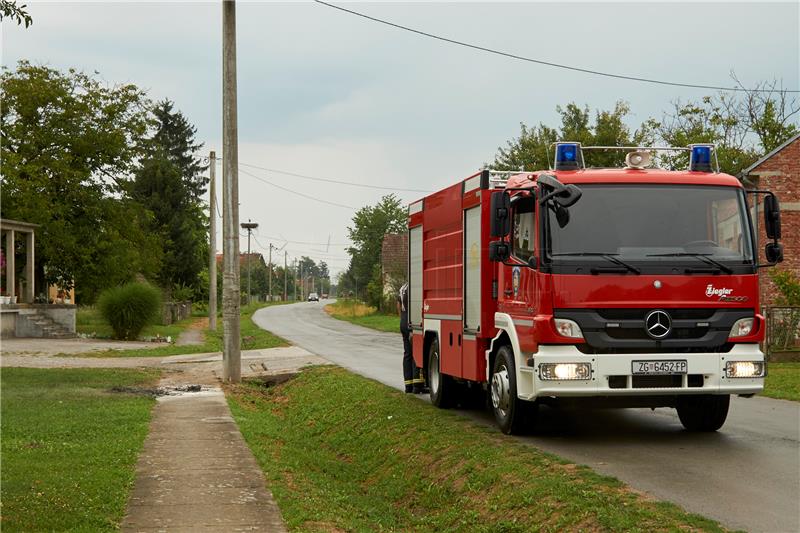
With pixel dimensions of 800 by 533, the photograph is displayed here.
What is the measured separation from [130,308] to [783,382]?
79.8 feet

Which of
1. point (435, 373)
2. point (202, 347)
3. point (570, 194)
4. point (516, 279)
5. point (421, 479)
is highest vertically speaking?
point (570, 194)

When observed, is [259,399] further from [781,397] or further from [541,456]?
[541,456]

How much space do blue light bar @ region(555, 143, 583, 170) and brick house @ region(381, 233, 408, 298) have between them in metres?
25.4

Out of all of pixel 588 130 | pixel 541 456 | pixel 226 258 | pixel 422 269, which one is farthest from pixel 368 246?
pixel 541 456

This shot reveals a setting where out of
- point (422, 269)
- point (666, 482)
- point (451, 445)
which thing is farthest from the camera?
point (422, 269)

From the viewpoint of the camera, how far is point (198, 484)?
29.2 feet

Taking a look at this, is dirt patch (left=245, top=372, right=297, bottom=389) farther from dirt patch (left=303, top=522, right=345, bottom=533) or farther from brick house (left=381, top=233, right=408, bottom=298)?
brick house (left=381, top=233, right=408, bottom=298)

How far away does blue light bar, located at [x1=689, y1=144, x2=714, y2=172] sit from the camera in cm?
1088

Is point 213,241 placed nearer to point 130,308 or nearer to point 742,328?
point 130,308

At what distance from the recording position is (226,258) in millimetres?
20141

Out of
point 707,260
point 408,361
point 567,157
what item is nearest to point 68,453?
point 567,157

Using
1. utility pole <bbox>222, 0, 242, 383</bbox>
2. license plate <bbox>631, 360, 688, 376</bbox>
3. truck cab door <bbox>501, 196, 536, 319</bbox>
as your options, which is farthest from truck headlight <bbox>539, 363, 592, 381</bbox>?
utility pole <bbox>222, 0, 242, 383</bbox>

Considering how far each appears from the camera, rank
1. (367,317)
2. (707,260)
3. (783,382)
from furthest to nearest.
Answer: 1. (367,317)
2. (783,382)
3. (707,260)

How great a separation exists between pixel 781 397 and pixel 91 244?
32.8m
